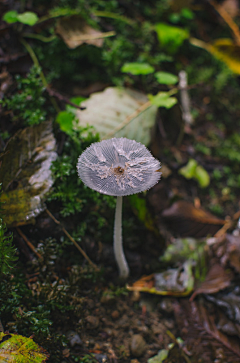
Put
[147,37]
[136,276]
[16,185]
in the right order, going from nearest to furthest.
A: [16,185] → [136,276] → [147,37]

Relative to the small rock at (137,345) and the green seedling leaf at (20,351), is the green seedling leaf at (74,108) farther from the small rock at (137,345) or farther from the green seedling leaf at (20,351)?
the small rock at (137,345)

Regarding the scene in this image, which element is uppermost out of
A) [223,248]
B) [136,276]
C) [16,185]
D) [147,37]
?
[147,37]

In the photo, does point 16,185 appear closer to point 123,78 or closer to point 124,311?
point 124,311

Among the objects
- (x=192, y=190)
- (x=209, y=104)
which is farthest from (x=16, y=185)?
(x=209, y=104)

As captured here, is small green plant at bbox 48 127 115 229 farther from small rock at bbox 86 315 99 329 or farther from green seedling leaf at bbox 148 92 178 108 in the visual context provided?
green seedling leaf at bbox 148 92 178 108

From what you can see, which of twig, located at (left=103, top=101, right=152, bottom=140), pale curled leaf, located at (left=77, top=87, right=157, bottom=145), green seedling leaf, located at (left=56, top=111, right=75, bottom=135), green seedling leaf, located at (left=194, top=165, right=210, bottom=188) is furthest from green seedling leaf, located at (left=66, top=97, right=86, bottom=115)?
green seedling leaf, located at (left=194, top=165, right=210, bottom=188)

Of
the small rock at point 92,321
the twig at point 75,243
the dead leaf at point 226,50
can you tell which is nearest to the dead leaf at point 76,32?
the dead leaf at point 226,50
